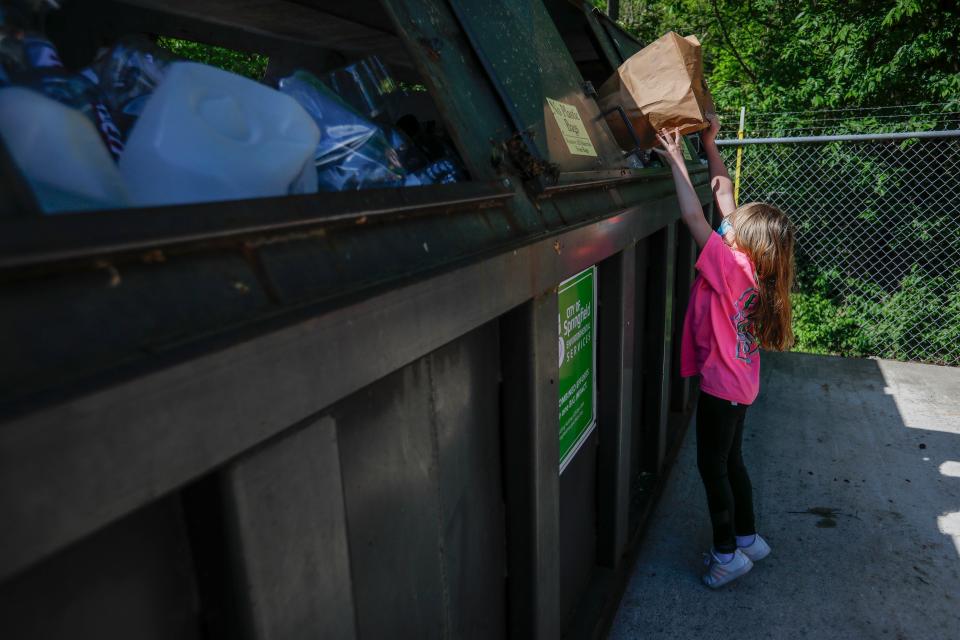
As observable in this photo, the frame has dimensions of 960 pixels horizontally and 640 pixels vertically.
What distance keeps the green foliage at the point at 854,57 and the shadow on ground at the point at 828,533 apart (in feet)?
12.4

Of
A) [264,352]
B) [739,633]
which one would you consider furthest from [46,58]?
[739,633]

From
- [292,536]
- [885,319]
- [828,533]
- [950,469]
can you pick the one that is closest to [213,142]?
[292,536]

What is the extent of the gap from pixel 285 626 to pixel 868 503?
330cm

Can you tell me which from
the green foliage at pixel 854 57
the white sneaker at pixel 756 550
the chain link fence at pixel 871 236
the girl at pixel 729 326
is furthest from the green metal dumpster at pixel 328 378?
the green foliage at pixel 854 57

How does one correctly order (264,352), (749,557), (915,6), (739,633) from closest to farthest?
(264,352)
(739,633)
(749,557)
(915,6)

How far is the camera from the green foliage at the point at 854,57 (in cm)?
609

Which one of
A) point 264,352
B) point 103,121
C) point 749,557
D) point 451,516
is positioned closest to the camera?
point 264,352

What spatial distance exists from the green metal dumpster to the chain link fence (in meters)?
4.58

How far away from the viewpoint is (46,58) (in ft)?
3.21

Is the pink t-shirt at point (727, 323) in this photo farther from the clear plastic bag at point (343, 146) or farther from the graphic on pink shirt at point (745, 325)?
the clear plastic bag at point (343, 146)

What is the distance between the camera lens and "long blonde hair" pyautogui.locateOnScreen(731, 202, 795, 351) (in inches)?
88.5

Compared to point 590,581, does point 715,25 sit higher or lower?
higher

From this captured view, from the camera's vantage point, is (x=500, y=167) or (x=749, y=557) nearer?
(x=500, y=167)

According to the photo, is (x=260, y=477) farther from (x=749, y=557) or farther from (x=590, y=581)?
(x=749, y=557)
